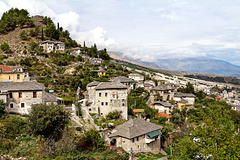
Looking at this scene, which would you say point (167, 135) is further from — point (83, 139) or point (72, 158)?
point (72, 158)

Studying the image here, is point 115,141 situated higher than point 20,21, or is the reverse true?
point 20,21

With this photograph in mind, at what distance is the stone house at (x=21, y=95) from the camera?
2372cm

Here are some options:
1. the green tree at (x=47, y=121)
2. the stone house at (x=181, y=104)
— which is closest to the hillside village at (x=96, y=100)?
A: the stone house at (x=181, y=104)

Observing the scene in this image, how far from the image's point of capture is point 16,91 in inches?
947

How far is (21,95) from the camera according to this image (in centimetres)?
2438

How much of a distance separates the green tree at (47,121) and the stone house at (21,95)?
739 cm

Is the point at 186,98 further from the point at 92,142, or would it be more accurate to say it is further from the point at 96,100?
the point at 92,142

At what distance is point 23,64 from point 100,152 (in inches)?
1999

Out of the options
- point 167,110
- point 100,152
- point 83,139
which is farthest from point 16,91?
point 167,110

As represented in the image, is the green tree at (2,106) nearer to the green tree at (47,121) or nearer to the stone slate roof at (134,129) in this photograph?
the green tree at (47,121)

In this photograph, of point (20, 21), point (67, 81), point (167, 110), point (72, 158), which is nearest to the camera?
point (72, 158)

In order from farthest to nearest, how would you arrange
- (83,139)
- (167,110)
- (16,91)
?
(167,110), (16,91), (83,139)

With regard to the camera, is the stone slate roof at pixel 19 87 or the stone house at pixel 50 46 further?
the stone house at pixel 50 46

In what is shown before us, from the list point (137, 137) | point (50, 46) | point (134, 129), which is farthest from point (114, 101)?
point (50, 46)
